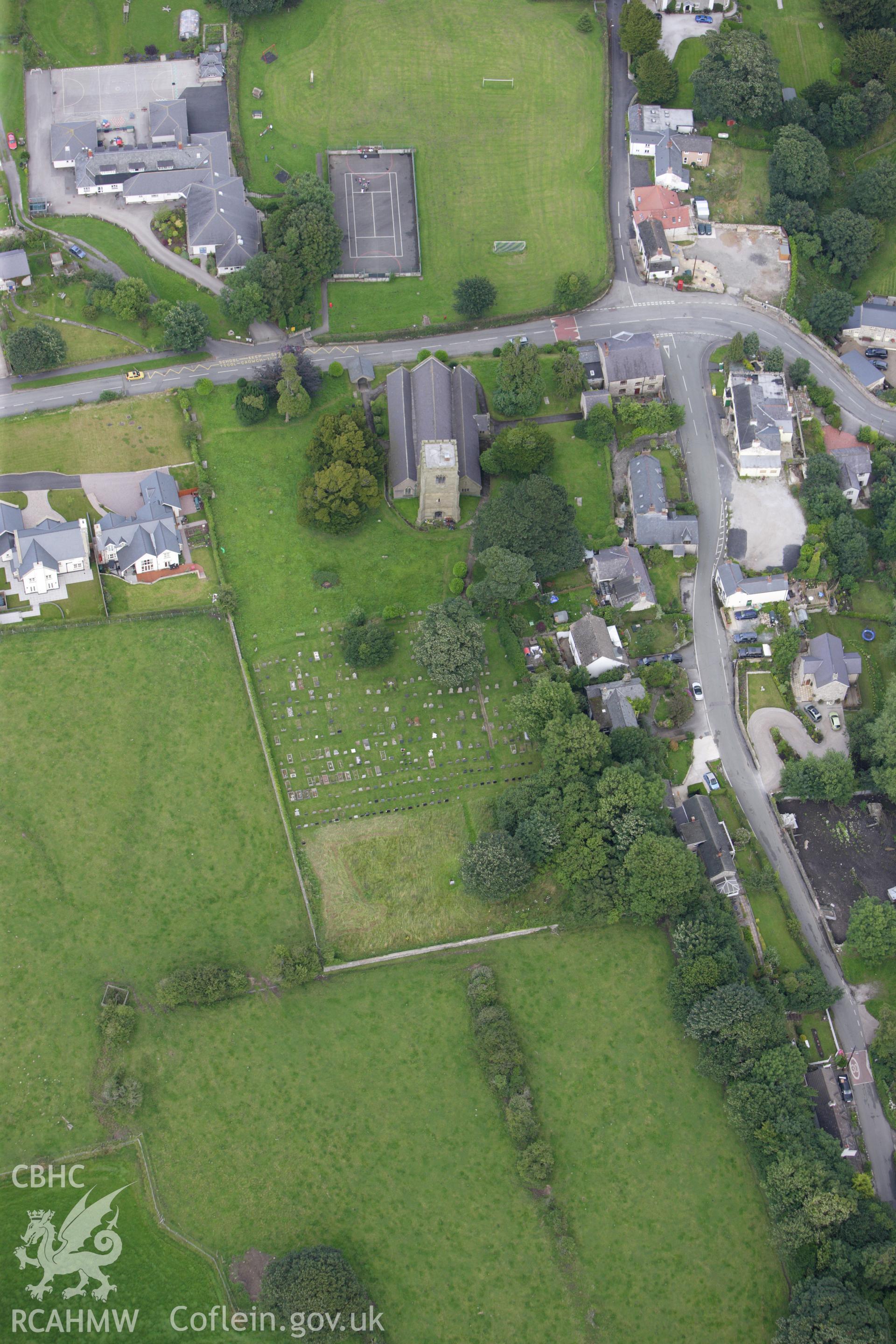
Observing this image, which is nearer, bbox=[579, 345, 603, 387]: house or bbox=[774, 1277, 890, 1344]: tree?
bbox=[774, 1277, 890, 1344]: tree

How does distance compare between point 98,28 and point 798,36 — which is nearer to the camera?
point 98,28

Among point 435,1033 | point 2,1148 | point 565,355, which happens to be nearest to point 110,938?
point 2,1148

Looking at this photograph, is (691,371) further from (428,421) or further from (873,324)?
(428,421)

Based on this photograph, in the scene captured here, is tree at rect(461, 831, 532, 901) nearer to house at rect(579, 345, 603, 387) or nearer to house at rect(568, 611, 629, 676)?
house at rect(568, 611, 629, 676)

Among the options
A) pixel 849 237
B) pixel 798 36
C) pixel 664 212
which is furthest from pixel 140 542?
pixel 798 36

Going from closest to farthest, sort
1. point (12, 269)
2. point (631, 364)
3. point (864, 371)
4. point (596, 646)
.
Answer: point (596, 646) < point (631, 364) < point (12, 269) < point (864, 371)

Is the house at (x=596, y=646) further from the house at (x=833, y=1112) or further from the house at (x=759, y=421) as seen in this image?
the house at (x=833, y=1112)

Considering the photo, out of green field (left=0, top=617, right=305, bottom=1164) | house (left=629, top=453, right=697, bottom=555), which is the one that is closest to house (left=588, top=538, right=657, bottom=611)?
house (left=629, top=453, right=697, bottom=555)
